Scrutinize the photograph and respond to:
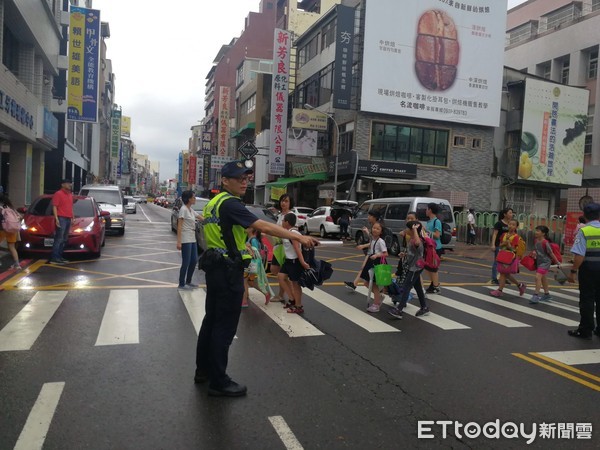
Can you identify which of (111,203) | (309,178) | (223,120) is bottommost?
(111,203)

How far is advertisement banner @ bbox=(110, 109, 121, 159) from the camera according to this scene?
292 ft

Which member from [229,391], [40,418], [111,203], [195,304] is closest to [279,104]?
[111,203]

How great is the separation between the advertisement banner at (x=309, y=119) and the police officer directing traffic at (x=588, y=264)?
26036 mm

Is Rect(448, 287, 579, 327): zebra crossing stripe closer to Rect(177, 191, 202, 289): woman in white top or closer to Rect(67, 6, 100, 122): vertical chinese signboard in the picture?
Rect(177, 191, 202, 289): woman in white top

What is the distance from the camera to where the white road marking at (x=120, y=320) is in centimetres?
556

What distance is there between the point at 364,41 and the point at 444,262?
16.7 meters

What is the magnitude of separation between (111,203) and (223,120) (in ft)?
158

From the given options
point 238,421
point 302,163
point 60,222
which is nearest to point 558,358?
point 238,421

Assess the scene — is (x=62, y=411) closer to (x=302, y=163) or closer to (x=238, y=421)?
(x=238, y=421)

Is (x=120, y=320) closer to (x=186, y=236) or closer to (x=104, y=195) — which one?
(x=186, y=236)

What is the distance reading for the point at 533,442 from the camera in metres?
3.51

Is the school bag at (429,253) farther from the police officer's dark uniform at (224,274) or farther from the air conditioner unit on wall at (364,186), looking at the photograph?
the air conditioner unit on wall at (364,186)

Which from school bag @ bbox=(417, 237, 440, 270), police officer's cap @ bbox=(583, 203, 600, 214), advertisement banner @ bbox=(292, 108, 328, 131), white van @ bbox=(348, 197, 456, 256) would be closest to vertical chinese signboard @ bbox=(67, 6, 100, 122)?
advertisement banner @ bbox=(292, 108, 328, 131)

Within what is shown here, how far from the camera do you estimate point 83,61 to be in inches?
1048
